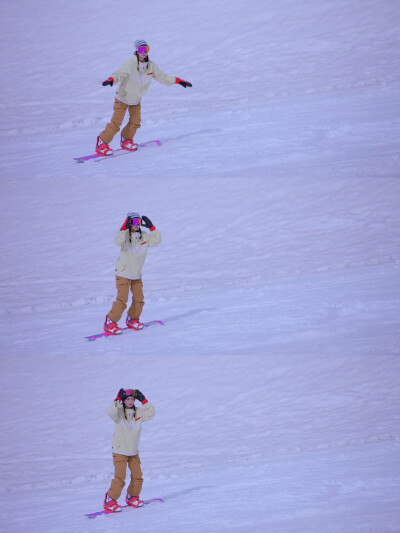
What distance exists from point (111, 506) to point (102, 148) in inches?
121

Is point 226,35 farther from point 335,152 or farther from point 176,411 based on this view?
point 176,411

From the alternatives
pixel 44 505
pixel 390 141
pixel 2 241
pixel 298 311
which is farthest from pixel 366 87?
pixel 44 505

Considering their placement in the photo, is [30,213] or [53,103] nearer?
[30,213]

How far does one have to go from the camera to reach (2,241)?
11.8 meters

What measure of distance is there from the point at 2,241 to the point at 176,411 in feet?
7.00

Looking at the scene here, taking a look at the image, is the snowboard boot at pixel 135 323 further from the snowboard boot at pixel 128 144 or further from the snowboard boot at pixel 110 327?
the snowboard boot at pixel 128 144

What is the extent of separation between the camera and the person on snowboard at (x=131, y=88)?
1107cm

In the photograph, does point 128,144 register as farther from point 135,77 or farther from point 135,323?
point 135,323

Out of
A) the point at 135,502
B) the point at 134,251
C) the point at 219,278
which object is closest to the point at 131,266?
the point at 134,251

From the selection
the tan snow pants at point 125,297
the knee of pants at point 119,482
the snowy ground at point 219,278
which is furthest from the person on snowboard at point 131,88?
the knee of pants at point 119,482

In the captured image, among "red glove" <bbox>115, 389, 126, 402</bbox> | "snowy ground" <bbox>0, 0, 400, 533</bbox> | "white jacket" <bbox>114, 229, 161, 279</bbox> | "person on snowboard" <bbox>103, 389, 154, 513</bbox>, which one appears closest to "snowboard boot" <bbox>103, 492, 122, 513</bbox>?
"person on snowboard" <bbox>103, 389, 154, 513</bbox>

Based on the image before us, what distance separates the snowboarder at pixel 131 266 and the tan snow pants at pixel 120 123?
996 millimetres

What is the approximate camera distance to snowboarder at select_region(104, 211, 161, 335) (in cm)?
1066

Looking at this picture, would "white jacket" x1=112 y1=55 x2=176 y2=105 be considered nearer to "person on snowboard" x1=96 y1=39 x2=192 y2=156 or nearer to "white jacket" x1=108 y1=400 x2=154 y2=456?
"person on snowboard" x1=96 y1=39 x2=192 y2=156
